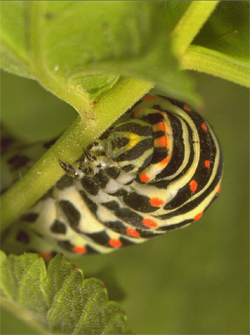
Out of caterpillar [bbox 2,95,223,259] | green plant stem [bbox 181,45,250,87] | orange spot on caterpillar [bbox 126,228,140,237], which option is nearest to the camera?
green plant stem [bbox 181,45,250,87]

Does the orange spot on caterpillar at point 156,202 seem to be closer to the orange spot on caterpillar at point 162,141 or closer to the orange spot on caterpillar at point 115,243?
the orange spot on caterpillar at point 162,141

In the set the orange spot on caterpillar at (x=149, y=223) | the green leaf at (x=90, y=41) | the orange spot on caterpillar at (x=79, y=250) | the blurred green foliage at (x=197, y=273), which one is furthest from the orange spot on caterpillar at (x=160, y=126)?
the blurred green foliage at (x=197, y=273)

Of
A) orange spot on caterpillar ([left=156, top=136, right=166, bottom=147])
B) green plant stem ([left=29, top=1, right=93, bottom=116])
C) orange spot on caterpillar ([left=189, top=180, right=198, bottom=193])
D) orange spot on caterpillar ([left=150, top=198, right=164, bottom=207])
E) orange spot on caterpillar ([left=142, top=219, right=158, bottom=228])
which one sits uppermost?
orange spot on caterpillar ([left=156, top=136, right=166, bottom=147])

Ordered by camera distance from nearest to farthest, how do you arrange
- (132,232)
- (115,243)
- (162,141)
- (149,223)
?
1. (162,141)
2. (149,223)
3. (132,232)
4. (115,243)

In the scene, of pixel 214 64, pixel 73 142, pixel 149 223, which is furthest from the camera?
pixel 149 223

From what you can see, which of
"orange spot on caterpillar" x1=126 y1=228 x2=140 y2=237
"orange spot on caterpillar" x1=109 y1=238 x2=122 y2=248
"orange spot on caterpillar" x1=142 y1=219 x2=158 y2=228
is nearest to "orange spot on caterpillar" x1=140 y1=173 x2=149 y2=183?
"orange spot on caterpillar" x1=142 y1=219 x2=158 y2=228

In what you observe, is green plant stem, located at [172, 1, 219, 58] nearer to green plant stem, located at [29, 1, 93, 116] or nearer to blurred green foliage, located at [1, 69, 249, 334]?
green plant stem, located at [29, 1, 93, 116]

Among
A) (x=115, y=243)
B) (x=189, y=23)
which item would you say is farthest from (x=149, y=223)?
(x=189, y=23)

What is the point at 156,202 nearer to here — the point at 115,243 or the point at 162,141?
the point at 162,141
